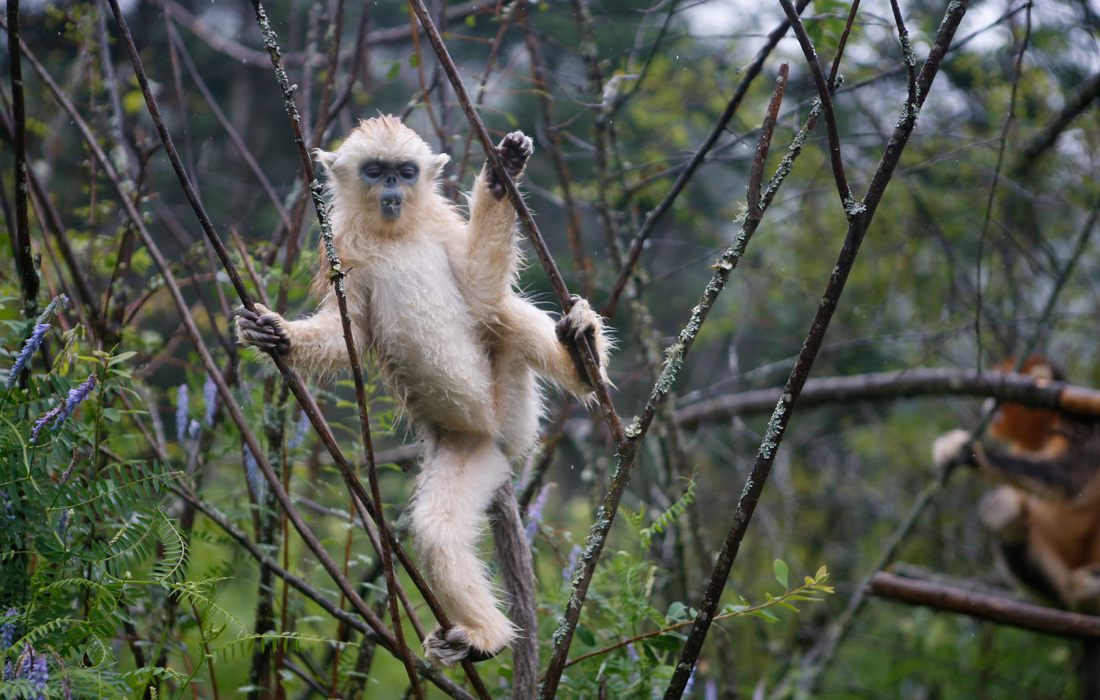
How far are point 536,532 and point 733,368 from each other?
1.39 m

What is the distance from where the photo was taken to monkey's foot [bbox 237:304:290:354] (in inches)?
107

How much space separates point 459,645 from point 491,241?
1.27m

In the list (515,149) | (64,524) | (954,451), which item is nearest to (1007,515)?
(954,451)

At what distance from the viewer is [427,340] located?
3.24m

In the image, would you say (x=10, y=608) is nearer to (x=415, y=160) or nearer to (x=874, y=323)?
(x=415, y=160)

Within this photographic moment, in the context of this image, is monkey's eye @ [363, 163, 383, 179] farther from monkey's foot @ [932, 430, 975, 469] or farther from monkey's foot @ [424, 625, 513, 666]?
monkey's foot @ [932, 430, 975, 469]

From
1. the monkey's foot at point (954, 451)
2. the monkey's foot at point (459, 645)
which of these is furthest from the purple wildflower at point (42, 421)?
the monkey's foot at point (954, 451)

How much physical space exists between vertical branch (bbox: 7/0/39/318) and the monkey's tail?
5.11 feet

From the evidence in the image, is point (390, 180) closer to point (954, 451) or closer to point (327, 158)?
point (327, 158)

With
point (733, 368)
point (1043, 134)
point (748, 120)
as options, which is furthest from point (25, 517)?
point (1043, 134)

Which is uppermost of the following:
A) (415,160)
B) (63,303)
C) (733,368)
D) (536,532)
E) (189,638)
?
(415,160)

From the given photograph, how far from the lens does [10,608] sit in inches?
94.9

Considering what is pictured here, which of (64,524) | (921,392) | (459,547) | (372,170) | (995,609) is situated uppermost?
(372,170)

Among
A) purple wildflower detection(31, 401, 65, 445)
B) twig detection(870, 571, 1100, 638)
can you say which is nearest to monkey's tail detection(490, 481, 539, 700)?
purple wildflower detection(31, 401, 65, 445)
